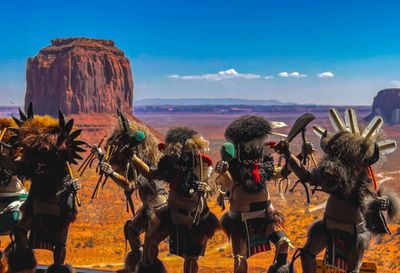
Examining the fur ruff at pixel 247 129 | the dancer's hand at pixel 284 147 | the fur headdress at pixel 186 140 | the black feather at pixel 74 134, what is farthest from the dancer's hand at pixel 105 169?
the dancer's hand at pixel 284 147

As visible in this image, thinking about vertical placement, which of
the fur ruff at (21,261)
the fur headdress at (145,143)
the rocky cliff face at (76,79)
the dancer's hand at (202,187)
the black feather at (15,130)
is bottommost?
the fur ruff at (21,261)

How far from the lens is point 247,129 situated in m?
3.98

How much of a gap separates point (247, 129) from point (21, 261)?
7.91 ft

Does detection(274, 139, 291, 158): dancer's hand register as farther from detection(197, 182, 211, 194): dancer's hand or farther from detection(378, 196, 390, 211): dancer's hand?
detection(378, 196, 390, 211): dancer's hand

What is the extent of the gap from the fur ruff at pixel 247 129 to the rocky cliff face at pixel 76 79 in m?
59.6

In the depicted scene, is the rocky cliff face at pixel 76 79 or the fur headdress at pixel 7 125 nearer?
the fur headdress at pixel 7 125

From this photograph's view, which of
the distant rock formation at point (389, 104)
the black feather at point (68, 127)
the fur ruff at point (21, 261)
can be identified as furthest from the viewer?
the distant rock formation at point (389, 104)

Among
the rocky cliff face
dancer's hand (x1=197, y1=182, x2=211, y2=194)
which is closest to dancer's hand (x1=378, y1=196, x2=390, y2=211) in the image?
dancer's hand (x1=197, y1=182, x2=211, y2=194)

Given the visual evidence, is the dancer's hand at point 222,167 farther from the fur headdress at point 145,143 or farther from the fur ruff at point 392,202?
the fur ruff at point 392,202

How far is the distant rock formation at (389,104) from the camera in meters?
98.7

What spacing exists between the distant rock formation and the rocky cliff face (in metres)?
61.8

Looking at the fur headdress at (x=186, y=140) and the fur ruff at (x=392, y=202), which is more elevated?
the fur headdress at (x=186, y=140)

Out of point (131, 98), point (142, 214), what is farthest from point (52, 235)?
point (131, 98)

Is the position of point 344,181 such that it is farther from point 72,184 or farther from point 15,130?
point 15,130
